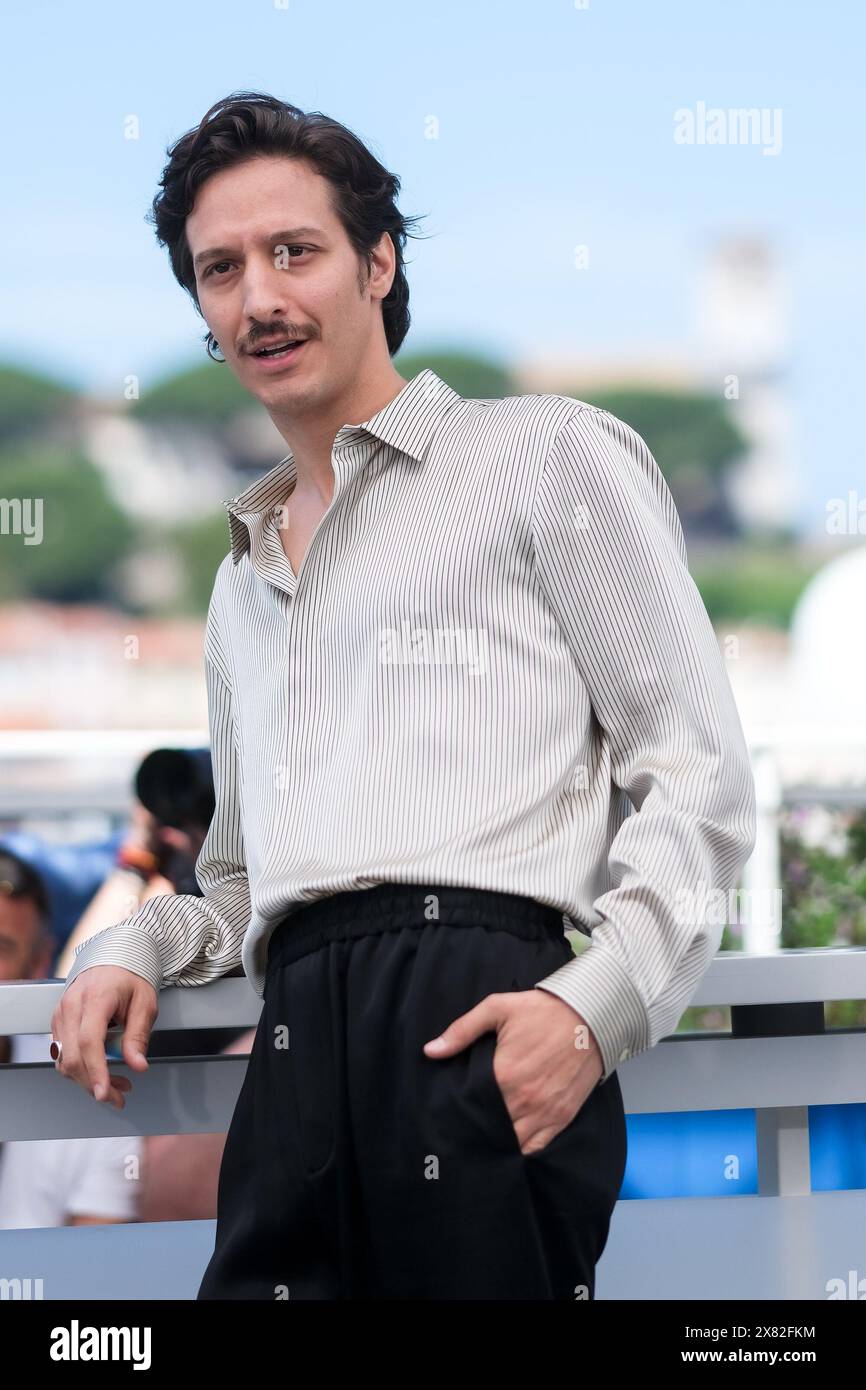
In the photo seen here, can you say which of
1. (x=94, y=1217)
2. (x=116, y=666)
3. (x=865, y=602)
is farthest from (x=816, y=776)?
(x=116, y=666)

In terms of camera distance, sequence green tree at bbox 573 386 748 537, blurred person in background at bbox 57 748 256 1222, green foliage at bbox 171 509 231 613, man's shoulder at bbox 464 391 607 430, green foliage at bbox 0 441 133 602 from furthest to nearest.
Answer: green tree at bbox 573 386 748 537
green foliage at bbox 171 509 231 613
green foliage at bbox 0 441 133 602
blurred person in background at bbox 57 748 256 1222
man's shoulder at bbox 464 391 607 430

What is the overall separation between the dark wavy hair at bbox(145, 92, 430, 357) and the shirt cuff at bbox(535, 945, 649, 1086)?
56 cm

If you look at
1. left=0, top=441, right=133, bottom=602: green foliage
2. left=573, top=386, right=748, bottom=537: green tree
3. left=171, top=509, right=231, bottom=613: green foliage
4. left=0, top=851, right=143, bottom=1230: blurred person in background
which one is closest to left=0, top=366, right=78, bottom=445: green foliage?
left=0, top=441, right=133, bottom=602: green foliage

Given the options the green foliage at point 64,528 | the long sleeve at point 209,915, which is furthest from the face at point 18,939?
the green foliage at point 64,528

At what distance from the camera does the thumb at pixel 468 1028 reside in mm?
859

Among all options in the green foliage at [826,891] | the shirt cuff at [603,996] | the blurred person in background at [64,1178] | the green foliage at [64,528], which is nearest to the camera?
the shirt cuff at [603,996]

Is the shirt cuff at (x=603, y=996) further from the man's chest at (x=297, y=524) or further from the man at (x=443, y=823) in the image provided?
the man's chest at (x=297, y=524)

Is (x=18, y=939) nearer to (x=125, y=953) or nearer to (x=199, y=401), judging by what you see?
(x=125, y=953)

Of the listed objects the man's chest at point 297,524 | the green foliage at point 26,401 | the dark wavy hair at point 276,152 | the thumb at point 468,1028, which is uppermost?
the green foliage at point 26,401

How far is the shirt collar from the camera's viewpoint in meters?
1.03

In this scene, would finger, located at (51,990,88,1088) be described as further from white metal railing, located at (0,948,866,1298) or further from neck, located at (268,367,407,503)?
neck, located at (268,367,407,503)

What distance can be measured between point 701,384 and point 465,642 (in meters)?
11.4

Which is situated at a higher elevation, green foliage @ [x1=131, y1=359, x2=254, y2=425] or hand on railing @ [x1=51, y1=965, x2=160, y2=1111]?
green foliage @ [x1=131, y1=359, x2=254, y2=425]
